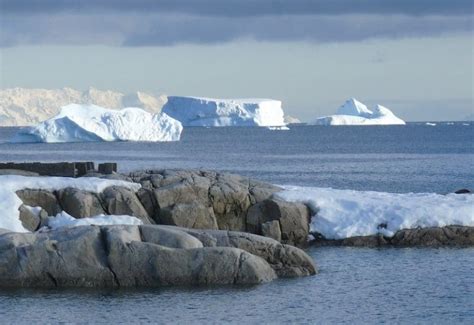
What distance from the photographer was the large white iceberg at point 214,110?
195 m

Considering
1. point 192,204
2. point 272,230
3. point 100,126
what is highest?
point 100,126

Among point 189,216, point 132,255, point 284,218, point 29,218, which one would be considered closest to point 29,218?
point 29,218

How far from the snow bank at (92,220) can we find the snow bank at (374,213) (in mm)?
6377

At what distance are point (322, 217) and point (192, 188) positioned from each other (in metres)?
4.72

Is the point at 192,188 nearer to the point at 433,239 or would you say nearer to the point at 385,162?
the point at 433,239

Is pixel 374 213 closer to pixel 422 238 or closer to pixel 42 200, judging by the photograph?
pixel 422 238

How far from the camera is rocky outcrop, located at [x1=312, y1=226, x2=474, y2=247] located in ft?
124

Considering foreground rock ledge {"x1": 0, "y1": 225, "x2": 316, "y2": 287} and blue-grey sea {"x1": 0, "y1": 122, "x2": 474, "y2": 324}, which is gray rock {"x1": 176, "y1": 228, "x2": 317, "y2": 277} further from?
foreground rock ledge {"x1": 0, "y1": 225, "x2": 316, "y2": 287}

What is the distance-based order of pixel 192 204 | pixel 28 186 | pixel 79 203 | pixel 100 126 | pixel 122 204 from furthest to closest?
pixel 100 126 → pixel 192 204 → pixel 28 186 → pixel 122 204 → pixel 79 203

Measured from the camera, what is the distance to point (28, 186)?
38.1 m

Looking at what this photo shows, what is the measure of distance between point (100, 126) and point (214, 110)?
70177 millimetres

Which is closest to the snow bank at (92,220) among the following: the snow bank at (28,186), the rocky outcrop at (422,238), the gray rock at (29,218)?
the gray rock at (29,218)

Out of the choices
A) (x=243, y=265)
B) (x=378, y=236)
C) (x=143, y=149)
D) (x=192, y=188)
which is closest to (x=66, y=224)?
(x=192, y=188)

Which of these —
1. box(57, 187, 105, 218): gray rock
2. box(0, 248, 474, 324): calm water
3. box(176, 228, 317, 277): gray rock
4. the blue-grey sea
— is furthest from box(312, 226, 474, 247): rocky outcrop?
box(57, 187, 105, 218): gray rock
